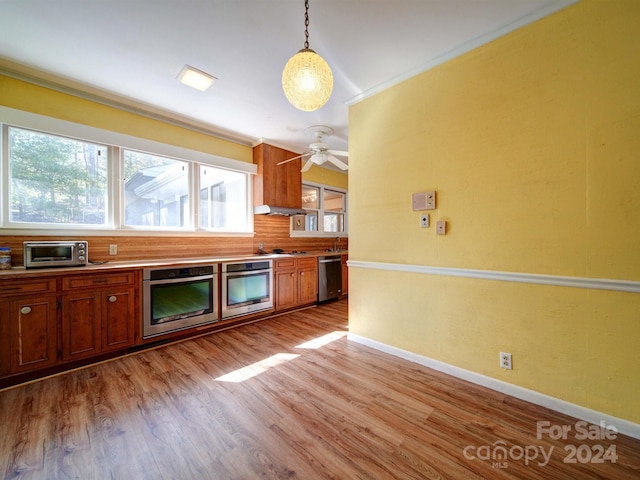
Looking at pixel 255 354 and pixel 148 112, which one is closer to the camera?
pixel 255 354

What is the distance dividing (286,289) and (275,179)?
1.86m

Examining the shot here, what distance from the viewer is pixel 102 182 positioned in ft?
9.78

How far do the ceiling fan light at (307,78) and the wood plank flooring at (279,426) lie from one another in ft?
6.86

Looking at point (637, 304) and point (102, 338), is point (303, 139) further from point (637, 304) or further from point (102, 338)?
point (637, 304)

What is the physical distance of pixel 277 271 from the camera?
3986 mm

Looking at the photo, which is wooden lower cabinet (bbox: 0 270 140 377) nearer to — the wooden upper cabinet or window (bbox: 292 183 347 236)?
the wooden upper cabinet

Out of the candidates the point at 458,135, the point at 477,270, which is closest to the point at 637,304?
the point at 477,270

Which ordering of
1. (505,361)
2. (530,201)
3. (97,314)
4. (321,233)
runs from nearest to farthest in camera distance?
(530,201) → (505,361) → (97,314) → (321,233)

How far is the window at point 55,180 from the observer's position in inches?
99.3

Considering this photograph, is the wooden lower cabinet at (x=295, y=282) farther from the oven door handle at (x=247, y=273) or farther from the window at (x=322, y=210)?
the window at (x=322, y=210)

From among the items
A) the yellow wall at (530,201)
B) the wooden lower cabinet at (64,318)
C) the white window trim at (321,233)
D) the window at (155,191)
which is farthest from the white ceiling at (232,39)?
the white window trim at (321,233)

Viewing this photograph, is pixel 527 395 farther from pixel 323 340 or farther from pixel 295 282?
pixel 295 282

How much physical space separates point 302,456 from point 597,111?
9.03 ft

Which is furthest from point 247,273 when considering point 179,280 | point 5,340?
point 5,340
